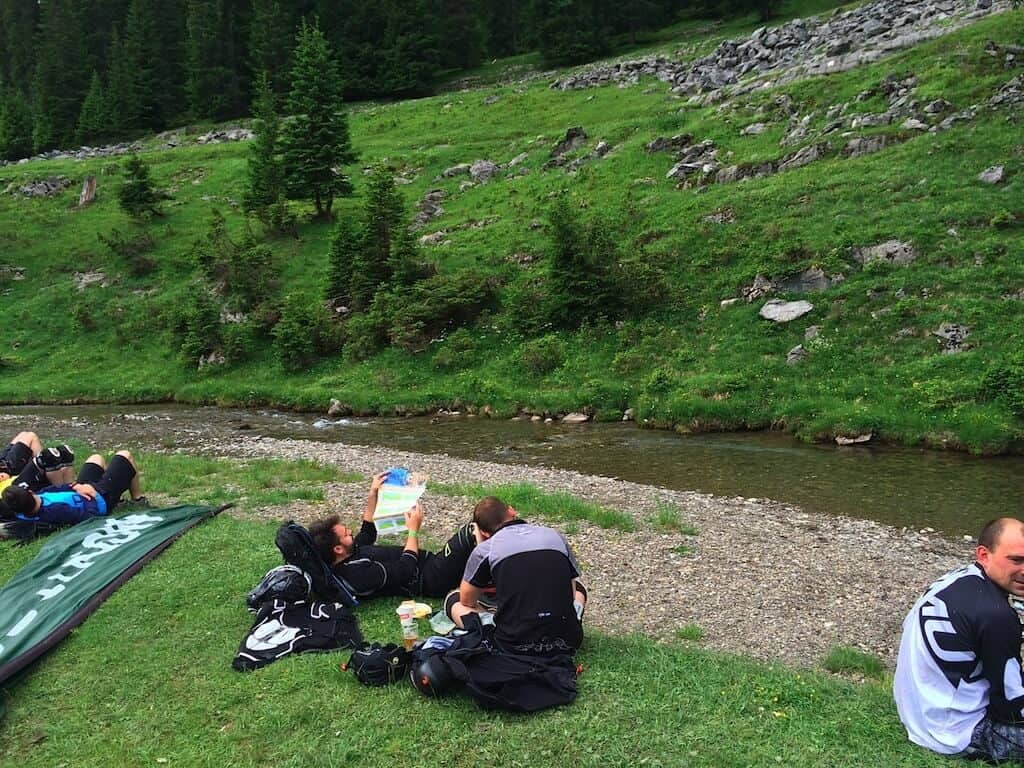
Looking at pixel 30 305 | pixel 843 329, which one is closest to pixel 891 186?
pixel 843 329

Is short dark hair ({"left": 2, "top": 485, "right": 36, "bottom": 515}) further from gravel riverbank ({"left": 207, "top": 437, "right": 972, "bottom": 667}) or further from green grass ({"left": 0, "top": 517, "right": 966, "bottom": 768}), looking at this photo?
green grass ({"left": 0, "top": 517, "right": 966, "bottom": 768})

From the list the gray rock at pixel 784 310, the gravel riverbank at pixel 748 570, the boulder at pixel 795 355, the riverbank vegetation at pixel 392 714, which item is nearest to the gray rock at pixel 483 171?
the gray rock at pixel 784 310

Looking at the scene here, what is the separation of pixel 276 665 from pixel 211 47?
98.6 meters

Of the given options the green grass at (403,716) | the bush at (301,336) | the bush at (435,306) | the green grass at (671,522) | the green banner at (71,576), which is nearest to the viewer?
the green grass at (403,716)

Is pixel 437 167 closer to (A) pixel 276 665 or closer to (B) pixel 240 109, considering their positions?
(B) pixel 240 109

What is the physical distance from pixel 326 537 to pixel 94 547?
15.4ft

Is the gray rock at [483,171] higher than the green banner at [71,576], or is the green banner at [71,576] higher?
the gray rock at [483,171]

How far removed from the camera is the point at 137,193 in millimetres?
52688

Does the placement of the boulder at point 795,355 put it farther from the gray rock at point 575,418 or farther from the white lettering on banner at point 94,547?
the white lettering on banner at point 94,547

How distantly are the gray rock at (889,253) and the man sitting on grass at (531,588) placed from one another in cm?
2518

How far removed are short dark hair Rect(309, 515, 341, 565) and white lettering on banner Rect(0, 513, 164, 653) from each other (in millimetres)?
3634

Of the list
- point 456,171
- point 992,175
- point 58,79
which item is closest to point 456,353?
point 992,175

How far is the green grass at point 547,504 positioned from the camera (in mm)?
13859

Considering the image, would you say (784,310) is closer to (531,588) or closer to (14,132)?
(531,588)
